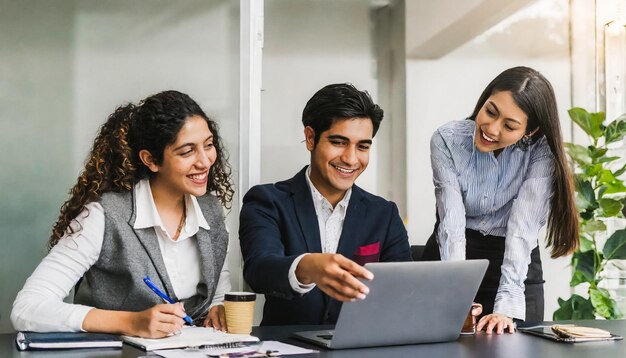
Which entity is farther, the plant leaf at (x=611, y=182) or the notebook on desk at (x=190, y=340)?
the plant leaf at (x=611, y=182)

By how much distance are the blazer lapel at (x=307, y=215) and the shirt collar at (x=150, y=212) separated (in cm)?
27

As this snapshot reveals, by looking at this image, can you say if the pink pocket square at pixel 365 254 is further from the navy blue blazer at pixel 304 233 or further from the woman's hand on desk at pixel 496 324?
the woman's hand on desk at pixel 496 324

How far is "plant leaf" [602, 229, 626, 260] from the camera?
392cm

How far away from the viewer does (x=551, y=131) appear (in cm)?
237

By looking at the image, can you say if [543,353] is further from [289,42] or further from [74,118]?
[289,42]

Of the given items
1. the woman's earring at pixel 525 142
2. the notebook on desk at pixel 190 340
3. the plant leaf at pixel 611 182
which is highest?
the woman's earring at pixel 525 142

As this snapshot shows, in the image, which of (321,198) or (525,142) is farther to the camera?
(525,142)

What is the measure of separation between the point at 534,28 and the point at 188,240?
2867 millimetres

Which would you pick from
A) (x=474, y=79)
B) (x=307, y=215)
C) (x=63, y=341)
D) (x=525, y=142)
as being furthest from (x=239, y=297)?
(x=474, y=79)

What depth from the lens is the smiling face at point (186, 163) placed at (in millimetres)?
2168

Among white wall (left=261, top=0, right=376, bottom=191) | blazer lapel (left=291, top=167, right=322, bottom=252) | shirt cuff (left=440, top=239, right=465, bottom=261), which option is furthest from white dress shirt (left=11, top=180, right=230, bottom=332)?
white wall (left=261, top=0, right=376, bottom=191)

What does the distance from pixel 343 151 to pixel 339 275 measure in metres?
0.82

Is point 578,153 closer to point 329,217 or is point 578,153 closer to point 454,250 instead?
point 454,250

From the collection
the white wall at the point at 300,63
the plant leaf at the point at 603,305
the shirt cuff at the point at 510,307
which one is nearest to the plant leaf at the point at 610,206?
the plant leaf at the point at 603,305
